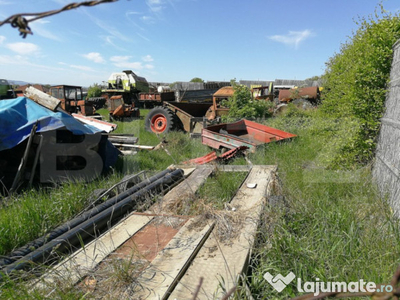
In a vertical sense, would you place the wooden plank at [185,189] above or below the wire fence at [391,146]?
below

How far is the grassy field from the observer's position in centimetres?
207

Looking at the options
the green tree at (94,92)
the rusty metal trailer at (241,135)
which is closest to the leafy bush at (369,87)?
the rusty metal trailer at (241,135)

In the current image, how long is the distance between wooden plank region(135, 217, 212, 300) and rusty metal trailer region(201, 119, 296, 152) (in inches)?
170

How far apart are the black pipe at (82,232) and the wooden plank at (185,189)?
24 centimetres

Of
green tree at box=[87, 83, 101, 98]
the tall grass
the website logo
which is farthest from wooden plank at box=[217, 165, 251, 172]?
green tree at box=[87, 83, 101, 98]

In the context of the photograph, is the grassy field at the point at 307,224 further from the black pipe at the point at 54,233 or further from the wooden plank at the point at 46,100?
the wooden plank at the point at 46,100

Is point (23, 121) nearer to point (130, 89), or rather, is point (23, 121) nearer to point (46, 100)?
point (46, 100)

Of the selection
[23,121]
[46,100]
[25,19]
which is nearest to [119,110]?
[46,100]

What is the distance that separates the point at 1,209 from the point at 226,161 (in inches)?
169

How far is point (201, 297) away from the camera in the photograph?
5.96ft

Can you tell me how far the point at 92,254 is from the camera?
234 cm

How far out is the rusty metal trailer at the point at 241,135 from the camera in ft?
23.5

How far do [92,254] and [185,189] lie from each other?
5.72ft

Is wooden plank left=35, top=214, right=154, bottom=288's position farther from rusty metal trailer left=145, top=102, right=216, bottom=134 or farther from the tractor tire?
the tractor tire
